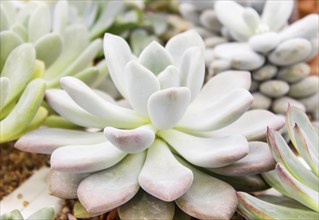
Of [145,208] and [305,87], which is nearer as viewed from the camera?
[145,208]

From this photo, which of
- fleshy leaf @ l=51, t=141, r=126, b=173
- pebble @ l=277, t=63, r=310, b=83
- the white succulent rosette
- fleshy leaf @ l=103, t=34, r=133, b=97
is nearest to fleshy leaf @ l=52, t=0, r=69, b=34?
the white succulent rosette

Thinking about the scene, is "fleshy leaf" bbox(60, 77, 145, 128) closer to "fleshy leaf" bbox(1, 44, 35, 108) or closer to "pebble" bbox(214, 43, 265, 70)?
"fleshy leaf" bbox(1, 44, 35, 108)

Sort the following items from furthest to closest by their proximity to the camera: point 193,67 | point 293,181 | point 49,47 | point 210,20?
1. point 210,20
2. point 49,47
3. point 193,67
4. point 293,181

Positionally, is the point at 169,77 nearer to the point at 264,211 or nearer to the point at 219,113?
the point at 219,113

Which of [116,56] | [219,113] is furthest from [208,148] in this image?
[116,56]

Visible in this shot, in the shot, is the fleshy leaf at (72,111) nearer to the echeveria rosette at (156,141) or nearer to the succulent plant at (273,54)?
the echeveria rosette at (156,141)

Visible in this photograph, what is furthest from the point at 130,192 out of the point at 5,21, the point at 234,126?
the point at 5,21

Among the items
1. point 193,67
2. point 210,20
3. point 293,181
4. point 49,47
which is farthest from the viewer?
point 210,20

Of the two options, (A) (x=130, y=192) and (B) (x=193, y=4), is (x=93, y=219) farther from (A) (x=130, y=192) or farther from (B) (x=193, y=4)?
(B) (x=193, y=4)
